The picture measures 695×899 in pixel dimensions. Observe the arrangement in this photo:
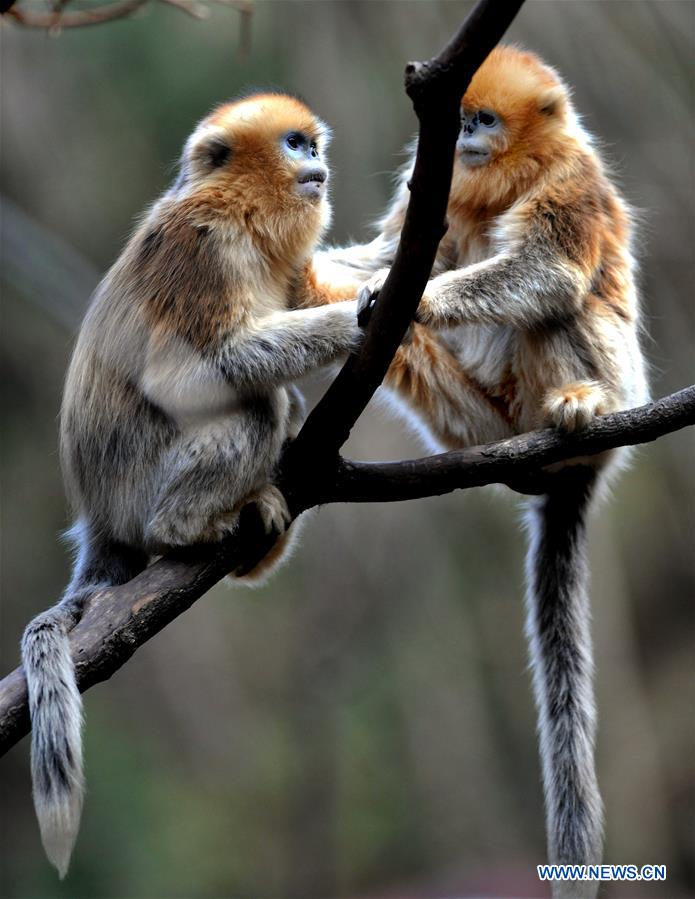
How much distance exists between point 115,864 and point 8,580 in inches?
74.8

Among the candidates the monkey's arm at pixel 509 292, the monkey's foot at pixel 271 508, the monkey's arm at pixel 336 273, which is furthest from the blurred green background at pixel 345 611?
the monkey's foot at pixel 271 508

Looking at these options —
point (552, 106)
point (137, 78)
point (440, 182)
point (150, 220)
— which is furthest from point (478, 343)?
point (137, 78)

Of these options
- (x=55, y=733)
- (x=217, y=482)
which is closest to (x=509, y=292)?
(x=217, y=482)

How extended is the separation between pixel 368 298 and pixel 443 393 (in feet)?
2.38

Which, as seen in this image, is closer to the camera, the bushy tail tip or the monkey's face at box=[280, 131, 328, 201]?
the bushy tail tip

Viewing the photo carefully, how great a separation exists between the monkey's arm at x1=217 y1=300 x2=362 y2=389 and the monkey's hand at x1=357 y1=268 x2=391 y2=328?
0.30 ft

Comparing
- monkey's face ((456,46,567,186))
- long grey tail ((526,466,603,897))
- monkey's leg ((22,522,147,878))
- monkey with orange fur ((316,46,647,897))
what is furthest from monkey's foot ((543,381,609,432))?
monkey's leg ((22,522,147,878))

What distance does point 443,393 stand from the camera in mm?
3158

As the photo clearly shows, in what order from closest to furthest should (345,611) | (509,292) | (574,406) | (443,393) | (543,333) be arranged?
(574,406), (509,292), (543,333), (443,393), (345,611)

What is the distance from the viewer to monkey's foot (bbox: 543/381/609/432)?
109 inches

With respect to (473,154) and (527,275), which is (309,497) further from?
(473,154)

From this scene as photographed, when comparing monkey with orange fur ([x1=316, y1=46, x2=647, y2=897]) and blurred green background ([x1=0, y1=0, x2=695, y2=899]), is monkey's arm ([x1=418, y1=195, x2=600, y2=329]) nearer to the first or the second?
monkey with orange fur ([x1=316, y1=46, x2=647, y2=897])

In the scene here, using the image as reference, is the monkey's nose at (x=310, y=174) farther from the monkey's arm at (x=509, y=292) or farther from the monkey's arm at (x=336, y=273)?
the monkey's arm at (x=509, y=292)

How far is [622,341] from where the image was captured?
10.1 feet
